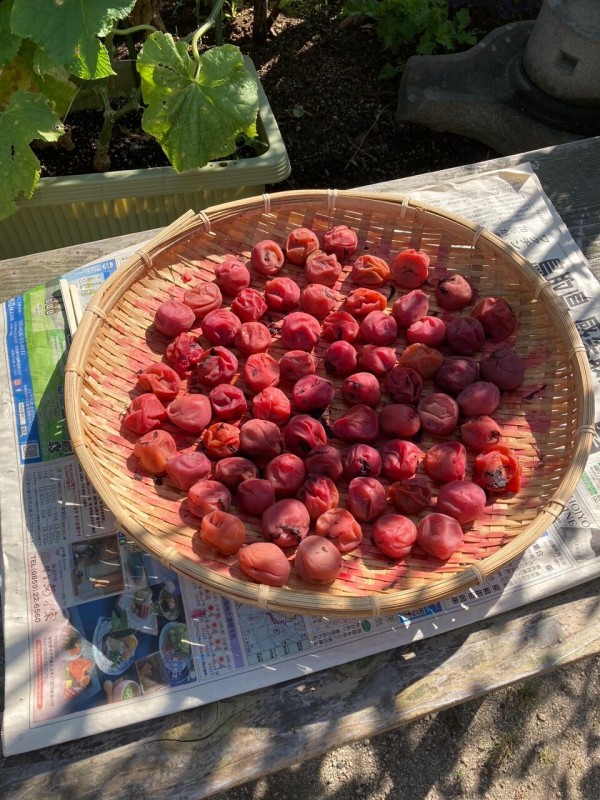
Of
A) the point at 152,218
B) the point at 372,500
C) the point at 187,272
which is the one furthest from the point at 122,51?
the point at 372,500

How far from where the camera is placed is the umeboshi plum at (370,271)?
205 cm

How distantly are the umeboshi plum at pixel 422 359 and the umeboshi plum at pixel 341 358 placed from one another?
0.49ft

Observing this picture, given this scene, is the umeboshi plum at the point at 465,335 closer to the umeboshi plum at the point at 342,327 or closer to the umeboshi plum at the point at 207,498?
the umeboshi plum at the point at 342,327

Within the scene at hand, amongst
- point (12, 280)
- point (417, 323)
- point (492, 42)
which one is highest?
point (492, 42)

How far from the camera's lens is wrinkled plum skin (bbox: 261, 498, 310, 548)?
5.09 feet

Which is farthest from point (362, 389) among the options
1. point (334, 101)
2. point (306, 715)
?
point (334, 101)

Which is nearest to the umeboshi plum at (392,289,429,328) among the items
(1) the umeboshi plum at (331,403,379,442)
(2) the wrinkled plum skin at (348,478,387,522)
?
(1) the umeboshi plum at (331,403,379,442)

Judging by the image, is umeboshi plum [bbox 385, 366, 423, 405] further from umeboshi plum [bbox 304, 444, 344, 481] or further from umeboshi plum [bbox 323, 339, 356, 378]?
umeboshi plum [bbox 304, 444, 344, 481]

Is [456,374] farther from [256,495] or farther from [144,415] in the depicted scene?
[144,415]

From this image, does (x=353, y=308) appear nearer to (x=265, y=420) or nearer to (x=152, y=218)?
(x=265, y=420)

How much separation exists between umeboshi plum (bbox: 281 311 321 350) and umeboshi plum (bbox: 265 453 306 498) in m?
0.40

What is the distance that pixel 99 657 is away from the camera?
1.54 metres

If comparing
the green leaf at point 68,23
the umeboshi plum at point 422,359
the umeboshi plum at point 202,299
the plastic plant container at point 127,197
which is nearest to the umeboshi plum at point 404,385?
the umeboshi plum at point 422,359

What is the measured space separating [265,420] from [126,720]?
790mm
